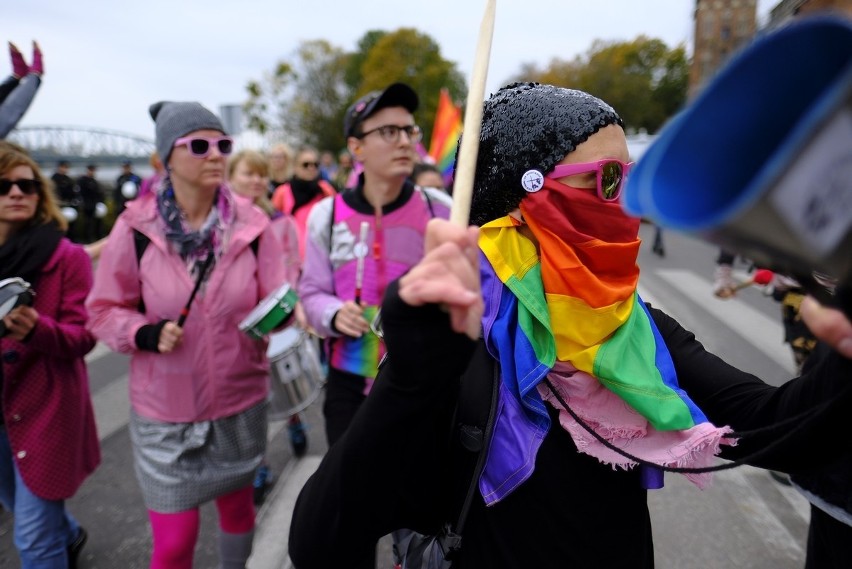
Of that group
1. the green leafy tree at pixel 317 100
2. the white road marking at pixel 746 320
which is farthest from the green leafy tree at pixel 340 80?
the white road marking at pixel 746 320

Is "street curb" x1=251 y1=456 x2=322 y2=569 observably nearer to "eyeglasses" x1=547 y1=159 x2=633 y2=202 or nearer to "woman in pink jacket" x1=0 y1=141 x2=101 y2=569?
"woman in pink jacket" x1=0 y1=141 x2=101 y2=569

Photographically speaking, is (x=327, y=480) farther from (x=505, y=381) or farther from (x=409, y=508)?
(x=505, y=381)

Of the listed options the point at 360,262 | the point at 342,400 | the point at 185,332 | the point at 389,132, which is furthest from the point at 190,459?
the point at 389,132

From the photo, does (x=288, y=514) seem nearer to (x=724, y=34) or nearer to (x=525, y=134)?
(x=525, y=134)

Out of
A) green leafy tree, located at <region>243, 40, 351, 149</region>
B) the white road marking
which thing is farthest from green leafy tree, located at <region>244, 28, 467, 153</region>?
the white road marking

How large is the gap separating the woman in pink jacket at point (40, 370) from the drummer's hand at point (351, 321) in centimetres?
109

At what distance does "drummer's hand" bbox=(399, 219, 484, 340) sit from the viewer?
28.1 inches

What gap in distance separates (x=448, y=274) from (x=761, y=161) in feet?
1.17

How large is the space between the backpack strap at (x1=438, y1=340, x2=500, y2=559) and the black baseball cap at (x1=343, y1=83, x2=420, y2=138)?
6.39 feet

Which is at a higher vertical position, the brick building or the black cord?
the brick building

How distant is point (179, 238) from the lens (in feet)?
7.45

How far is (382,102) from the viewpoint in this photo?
2809 mm

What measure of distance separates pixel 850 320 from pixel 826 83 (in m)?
0.31

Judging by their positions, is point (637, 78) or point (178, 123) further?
point (637, 78)
